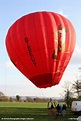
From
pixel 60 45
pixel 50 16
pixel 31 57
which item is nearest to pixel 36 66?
pixel 31 57

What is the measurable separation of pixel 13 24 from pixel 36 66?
12.4 feet

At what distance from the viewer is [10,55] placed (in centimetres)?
2681

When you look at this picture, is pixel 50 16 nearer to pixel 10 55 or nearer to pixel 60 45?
pixel 60 45

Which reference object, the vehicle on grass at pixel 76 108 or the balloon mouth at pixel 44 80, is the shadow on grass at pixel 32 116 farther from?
the balloon mouth at pixel 44 80

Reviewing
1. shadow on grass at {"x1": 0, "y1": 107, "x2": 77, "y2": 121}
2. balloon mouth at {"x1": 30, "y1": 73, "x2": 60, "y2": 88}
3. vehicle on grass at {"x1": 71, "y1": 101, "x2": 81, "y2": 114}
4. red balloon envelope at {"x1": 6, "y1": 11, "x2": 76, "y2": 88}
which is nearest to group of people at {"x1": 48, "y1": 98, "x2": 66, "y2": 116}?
shadow on grass at {"x1": 0, "y1": 107, "x2": 77, "y2": 121}

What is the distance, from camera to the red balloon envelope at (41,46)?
25141 millimetres

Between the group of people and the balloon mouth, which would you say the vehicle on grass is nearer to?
the group of people

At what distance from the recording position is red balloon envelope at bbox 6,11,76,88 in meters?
25.1

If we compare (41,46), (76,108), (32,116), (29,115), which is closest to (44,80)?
(41,46)

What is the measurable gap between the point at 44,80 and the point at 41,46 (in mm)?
2459

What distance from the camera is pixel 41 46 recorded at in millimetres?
25016

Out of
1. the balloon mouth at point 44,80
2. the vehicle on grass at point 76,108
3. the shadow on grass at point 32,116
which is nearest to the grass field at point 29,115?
the shadow on grass at point 32,116

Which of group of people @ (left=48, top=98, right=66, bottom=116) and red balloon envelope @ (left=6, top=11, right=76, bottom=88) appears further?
group of people @ (left=48, top=98, right=66, bottom=116)

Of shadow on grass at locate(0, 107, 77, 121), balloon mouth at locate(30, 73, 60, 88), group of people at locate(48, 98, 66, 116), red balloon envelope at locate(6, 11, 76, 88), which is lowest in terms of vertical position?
shadow on grass at locate(0, 107, 77, 121)
